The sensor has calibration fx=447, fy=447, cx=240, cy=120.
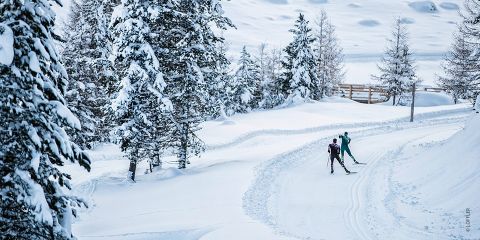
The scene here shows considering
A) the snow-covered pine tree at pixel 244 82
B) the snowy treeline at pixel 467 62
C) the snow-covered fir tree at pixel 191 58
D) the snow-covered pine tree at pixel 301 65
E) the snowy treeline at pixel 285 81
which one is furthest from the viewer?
the snow-covered pine tree at pixel 244 82

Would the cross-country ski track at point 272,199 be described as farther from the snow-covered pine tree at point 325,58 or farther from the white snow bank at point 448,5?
the white snow bank at point 448,5

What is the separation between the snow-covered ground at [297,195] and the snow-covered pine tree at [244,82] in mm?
19124

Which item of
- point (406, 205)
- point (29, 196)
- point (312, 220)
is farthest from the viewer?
point (406, 205)

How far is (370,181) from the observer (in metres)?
A: 18.7

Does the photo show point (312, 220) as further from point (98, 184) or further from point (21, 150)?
point (98, 184)

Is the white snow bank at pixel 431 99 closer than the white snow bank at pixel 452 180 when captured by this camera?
No

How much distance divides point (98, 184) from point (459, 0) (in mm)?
166595

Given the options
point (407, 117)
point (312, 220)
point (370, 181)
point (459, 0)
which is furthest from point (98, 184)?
point (459, 0)

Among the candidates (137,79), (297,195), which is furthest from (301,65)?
(297,195)

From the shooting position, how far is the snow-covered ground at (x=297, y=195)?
43.1 feet

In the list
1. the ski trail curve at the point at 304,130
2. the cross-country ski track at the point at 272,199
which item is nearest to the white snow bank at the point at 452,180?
the cross-country ski track at the point at 272,199

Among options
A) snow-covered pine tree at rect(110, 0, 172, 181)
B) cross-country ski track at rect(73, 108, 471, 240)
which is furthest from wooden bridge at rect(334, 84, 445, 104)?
snow-covered pine tree at rect(110, 0, 172, 181)

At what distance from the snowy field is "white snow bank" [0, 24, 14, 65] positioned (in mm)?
76335

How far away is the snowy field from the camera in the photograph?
10056cm
